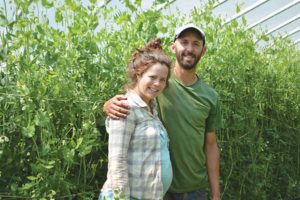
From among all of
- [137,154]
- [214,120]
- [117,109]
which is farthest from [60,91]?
[214,120]

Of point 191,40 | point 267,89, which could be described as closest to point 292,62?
point 267,89

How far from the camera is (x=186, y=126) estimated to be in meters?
2.20

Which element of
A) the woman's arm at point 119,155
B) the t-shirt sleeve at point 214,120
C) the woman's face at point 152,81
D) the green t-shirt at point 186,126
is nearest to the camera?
the woman's arm at point 119,155

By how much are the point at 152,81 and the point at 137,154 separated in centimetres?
26

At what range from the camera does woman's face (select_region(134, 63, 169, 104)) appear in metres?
1.85

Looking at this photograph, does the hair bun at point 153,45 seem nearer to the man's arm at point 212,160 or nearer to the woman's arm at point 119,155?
the woman's arm at point 119,155

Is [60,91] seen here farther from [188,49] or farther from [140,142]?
[188,49]

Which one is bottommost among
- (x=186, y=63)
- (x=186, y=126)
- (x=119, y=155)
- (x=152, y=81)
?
(x=119, y=155)

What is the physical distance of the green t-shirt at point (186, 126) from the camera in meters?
2.18

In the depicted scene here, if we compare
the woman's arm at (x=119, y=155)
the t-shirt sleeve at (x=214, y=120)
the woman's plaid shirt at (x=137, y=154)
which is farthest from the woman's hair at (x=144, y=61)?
the t-shirt sleeve at (x=214, y=120)

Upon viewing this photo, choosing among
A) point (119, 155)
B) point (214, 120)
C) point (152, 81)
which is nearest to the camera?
point (119, 155)

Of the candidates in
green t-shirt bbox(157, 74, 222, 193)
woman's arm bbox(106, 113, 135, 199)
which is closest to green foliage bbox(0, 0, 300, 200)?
woman's arm bbox(106, 113, 135, 199)

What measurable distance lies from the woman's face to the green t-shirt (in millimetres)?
320

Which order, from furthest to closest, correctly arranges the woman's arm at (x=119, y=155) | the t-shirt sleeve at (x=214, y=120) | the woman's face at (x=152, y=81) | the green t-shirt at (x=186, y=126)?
the t-shirt sleeve at (x=214, y=120)
the green t-shirt at (x=186, y=126)
the woman's face at (x=152, y=81)
the woman's arm at (x=119, y=155)
